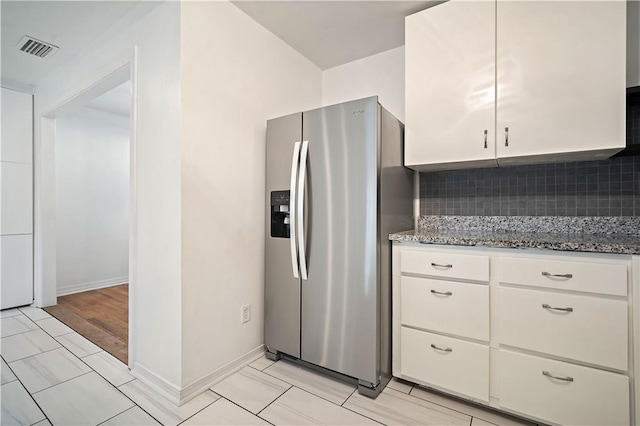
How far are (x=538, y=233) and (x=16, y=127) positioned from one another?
4.94 m

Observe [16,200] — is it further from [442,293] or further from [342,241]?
[442,293]

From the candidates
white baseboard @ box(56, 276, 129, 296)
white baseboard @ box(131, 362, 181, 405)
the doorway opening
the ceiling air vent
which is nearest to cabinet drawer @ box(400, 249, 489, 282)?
white baseboard @ box(131, 362, 181, 405)

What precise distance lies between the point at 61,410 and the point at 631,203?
3342 millimetres

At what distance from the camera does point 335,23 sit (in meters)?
2.14

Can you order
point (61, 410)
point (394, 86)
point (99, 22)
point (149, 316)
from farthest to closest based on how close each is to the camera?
point (394, 86)
point (99, 22)
point (149, 316)
point (61, 410)

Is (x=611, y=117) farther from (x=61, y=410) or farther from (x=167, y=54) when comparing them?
(x=61, y=410)

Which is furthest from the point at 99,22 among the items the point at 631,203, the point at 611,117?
the point at 631,203

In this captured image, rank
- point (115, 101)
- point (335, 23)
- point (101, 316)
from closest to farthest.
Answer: point (335, 23), point (101, 316), point (115, 101)

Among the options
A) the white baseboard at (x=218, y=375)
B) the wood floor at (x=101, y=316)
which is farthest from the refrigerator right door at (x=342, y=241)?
the wood floor at (x=101, y=316)

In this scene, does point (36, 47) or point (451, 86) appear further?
point (36, 47)

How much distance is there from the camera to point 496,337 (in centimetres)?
150

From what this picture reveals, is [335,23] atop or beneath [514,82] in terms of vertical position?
atop

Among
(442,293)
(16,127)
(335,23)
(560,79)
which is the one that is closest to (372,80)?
(335,23)

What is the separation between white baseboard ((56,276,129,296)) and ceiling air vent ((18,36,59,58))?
9.00 feet
